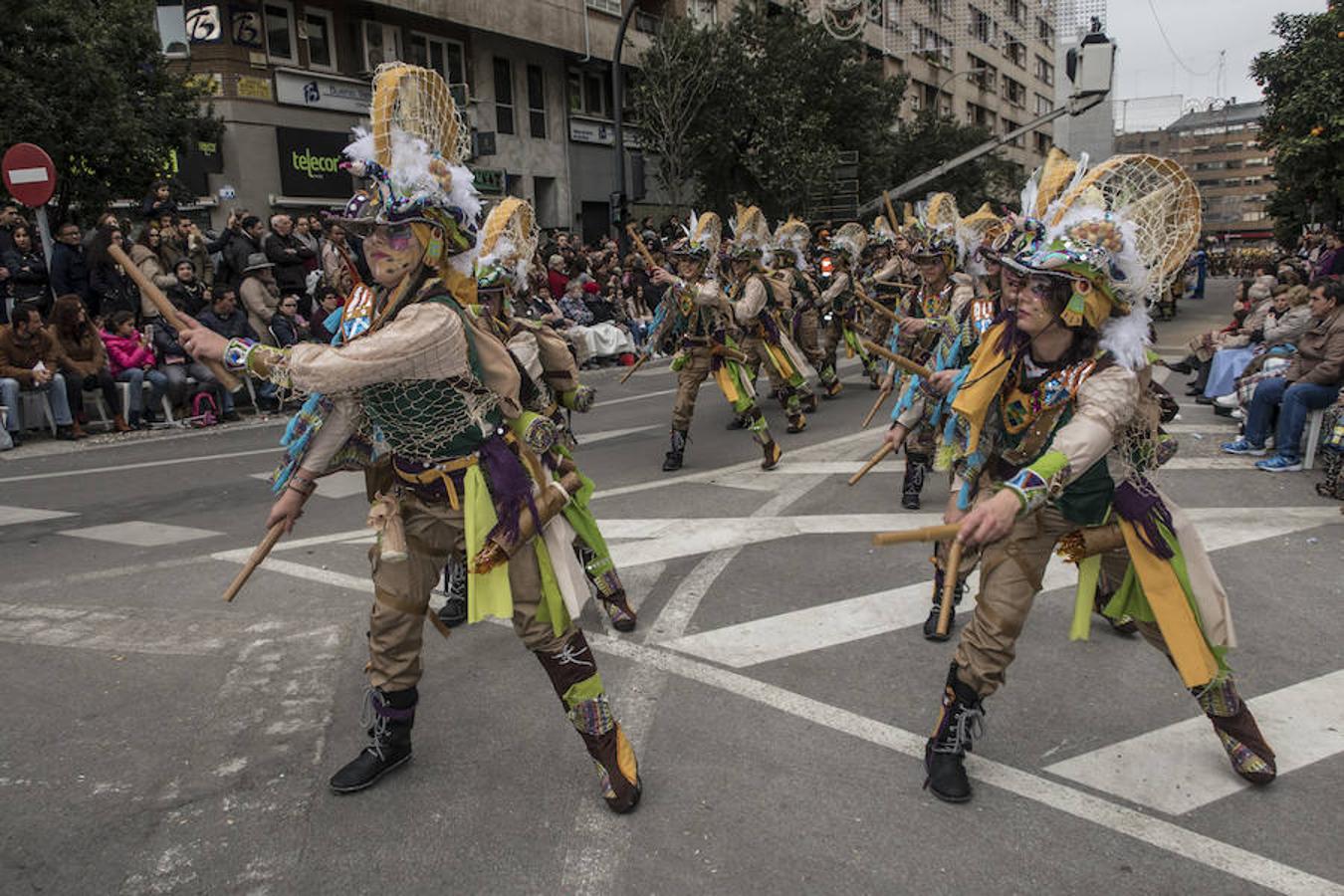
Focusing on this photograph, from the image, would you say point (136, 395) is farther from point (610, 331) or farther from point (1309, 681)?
point (1309, 681)

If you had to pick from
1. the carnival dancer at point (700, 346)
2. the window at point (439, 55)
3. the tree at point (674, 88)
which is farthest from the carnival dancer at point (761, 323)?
the tree at point (674, 88)

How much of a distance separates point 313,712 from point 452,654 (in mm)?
750

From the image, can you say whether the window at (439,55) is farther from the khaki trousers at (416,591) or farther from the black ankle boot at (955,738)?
the black ankle boot at (955,738)

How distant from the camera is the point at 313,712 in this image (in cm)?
388

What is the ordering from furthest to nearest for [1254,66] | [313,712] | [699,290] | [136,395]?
[1254,66] < [136,395] < [699,290] < [313,712]

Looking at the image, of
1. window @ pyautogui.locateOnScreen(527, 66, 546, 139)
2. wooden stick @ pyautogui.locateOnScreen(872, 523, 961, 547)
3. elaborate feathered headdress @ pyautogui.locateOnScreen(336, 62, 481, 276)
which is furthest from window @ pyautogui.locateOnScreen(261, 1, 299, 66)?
wooden stick @ pyautogui.locateOnScreen(872, 523, 961, 547)

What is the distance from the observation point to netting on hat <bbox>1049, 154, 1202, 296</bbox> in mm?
3293

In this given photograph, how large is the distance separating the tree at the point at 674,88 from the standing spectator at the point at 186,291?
16.3 m

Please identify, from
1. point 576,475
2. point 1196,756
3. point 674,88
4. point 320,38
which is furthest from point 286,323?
point 674,88

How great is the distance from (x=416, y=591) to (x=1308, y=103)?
19.4 metres

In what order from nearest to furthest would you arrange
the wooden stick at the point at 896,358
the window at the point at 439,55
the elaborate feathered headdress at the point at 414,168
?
the elaborate feathered headdress at the point at 414,168
the wooden stick at the point at 896,358
the window at the point at 439,55

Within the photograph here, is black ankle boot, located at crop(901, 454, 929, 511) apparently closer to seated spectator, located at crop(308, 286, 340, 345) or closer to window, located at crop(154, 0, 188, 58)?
seated spectator, located at crop(308, 286, 340, 345)

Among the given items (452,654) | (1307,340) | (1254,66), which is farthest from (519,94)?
(452,654)

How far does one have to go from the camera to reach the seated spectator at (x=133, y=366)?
10.7 meters
